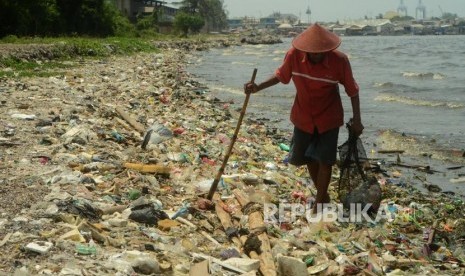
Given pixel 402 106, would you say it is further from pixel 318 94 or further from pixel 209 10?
pixel 209 10

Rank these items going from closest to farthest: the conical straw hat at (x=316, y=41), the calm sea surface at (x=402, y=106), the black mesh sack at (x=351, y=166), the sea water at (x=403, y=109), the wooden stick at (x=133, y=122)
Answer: the conical straw hat at (x=316, y=41) → the black mesh sack at (x=351, y=166) → the wooden stick at (x=133, y=122) → the sea water at (x=403, y=109) → the calm sea surface at (x=402, y=106)

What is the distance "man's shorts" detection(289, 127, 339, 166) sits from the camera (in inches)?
185

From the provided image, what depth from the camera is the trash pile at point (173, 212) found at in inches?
134

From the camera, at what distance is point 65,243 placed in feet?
10.9

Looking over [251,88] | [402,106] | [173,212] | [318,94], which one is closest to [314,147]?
[318,94]

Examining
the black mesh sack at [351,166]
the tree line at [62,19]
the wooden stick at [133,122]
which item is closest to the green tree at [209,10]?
the tree line at [62,19]

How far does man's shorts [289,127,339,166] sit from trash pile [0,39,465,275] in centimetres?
51

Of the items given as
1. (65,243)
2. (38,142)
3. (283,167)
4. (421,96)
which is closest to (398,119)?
(421,96)

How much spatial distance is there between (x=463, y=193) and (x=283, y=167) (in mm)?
2199

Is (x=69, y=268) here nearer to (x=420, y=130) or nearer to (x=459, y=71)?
(x=420, y=130)

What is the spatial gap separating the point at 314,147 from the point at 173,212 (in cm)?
132

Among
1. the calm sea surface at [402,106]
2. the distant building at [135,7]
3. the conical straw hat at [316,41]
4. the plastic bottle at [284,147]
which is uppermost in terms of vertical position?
the distant building at [135,7]

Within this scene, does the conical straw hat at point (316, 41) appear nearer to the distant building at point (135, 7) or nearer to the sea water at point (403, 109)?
the sea water at point (403, 109)

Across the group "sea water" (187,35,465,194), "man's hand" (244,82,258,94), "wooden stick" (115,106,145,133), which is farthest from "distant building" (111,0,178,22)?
"man's hand" (244,82,258,94)
